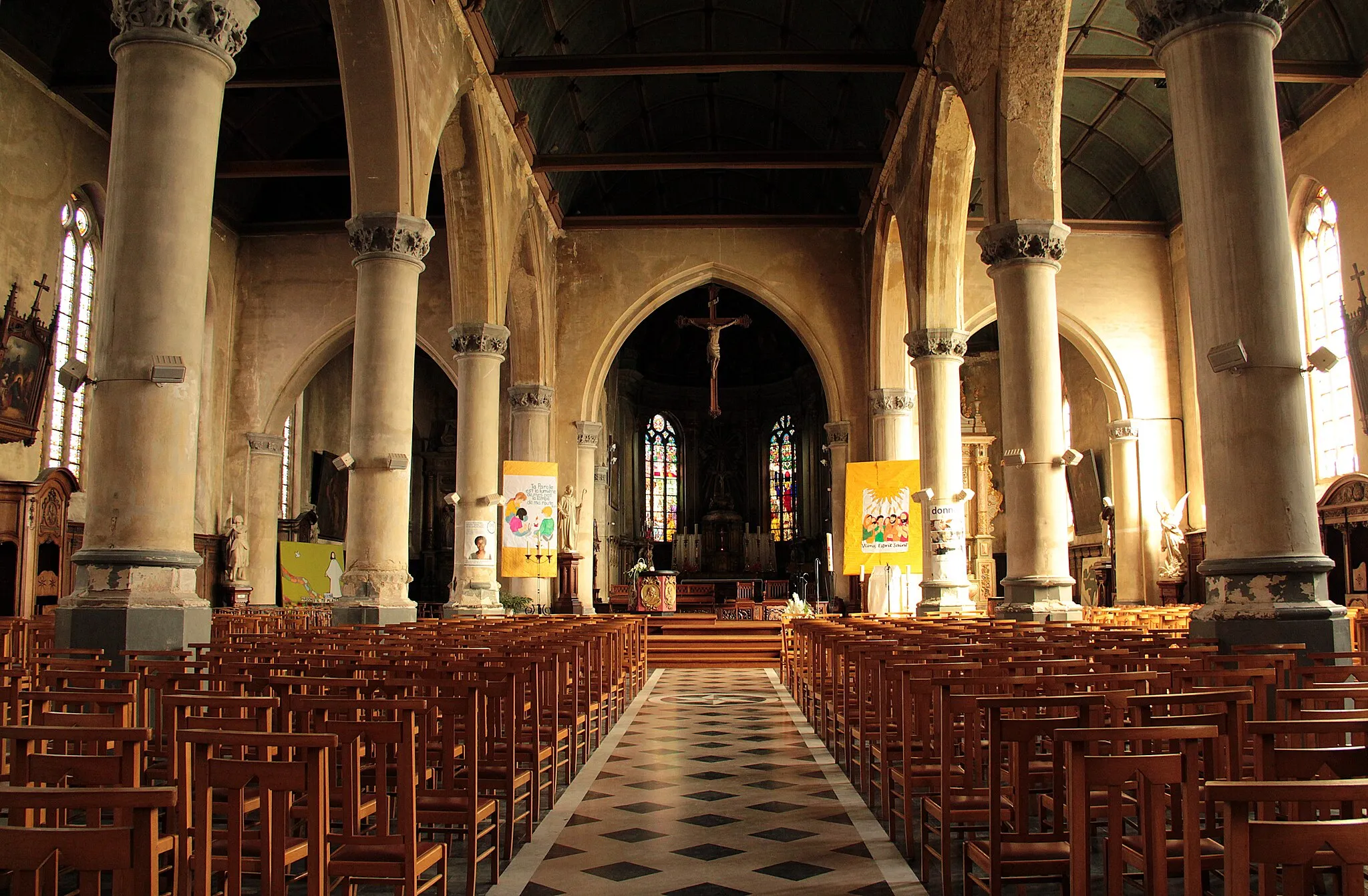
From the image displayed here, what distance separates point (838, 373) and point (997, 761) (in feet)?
73.8

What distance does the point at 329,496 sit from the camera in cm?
2923

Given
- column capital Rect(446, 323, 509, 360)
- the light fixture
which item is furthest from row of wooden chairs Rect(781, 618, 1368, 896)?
column capital Rect(446, 323, 509, 360)

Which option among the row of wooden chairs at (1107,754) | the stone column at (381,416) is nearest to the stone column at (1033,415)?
the row of wooden chairs at (1107,754)

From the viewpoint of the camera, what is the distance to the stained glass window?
1597 inches

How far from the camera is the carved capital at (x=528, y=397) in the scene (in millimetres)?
24391

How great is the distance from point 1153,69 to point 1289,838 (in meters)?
16.7

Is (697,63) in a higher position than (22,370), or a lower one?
higher

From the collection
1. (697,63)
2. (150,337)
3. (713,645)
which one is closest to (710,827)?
(150,337)

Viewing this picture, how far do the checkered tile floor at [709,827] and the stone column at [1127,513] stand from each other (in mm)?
15985

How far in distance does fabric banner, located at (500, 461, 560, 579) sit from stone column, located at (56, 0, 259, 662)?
9.54 meters

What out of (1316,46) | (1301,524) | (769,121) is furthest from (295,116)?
(1301,524)

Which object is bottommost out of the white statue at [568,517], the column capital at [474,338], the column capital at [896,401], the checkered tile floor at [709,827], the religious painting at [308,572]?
the checkered tile floor at [709,827]

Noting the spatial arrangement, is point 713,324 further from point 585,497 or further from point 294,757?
point 294,757

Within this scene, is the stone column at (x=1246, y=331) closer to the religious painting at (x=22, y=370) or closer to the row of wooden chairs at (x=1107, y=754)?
the row of wooden chairs at (x=1107, y=754)
